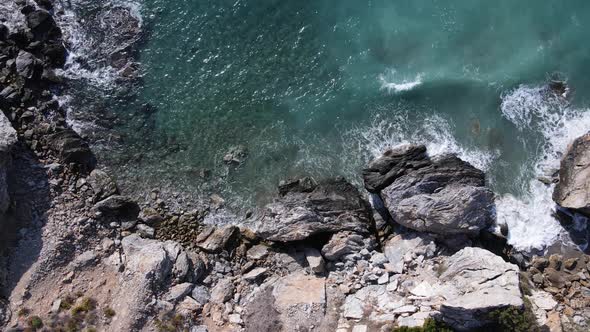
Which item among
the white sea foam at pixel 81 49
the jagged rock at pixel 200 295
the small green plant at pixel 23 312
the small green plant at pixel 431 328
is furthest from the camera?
the white sea foam at pixel 81 49

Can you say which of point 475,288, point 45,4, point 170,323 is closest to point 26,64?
point 45,4

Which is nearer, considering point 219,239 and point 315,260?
point 315,260

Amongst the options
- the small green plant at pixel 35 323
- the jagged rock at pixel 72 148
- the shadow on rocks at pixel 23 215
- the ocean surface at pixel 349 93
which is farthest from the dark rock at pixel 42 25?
the small green plant at pixel 35 323

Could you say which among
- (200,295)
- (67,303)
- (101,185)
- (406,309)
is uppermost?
(101,185)

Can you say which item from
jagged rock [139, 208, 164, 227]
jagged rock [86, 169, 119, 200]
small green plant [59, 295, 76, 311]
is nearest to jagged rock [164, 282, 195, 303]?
jagged rock [139, 208, 164, 227]

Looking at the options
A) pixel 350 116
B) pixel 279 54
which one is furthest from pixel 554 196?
pixel 279 54

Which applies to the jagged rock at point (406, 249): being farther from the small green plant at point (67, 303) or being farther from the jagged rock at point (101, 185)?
the small green plant at point (67, 303)

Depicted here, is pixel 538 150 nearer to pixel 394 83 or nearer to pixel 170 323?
pixel 394 83
